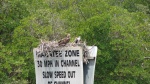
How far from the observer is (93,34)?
24.1 metres

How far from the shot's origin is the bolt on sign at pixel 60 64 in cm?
741

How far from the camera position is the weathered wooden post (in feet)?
24.3

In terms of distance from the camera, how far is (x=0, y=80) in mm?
18016

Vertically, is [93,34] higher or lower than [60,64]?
higher

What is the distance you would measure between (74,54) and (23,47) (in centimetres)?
1468

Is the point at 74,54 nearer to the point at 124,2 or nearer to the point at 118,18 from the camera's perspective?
the point at 118,18

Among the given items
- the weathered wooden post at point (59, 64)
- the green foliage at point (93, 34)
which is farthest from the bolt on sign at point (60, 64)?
the green foliage at point (93, 34)

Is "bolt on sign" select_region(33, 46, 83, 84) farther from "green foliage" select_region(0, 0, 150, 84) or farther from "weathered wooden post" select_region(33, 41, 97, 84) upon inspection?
"green foliage" select_region(0, 0, 150, 84)

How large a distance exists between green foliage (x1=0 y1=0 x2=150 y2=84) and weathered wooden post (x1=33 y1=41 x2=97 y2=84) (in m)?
12.1

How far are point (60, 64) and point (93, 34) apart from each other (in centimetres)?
1675

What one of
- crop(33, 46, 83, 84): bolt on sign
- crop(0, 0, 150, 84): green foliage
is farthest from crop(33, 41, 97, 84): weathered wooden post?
crop(0, 0, 150, 84): green foliage

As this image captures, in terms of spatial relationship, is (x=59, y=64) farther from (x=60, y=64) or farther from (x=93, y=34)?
(x=93, y=34)

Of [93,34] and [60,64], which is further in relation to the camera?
[93,34]

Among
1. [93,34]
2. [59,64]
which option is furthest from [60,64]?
[93,34]
